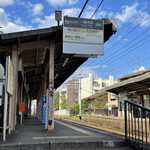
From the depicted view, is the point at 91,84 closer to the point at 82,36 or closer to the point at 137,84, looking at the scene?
the point at 137,84

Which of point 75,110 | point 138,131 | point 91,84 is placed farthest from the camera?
point 91,84

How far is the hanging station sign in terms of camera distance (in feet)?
30.2

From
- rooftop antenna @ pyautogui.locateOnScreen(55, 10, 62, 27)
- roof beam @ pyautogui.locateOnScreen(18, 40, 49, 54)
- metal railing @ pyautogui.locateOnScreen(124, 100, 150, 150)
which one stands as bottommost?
metal railing @ pyautogui.locateOnScreen(124, 100, 150, 150)

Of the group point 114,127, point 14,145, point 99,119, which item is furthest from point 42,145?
point 99,119

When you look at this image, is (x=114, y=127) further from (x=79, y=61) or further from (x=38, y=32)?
(x=38, y=32)

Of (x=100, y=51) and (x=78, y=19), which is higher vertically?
(x=78, y=19)

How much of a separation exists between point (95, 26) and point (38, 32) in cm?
258

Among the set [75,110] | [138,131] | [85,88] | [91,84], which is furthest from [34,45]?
[85,88]

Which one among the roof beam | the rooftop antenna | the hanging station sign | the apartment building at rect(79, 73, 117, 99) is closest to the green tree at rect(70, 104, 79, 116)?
the apartment building at rect(79, 73, 117, 99)

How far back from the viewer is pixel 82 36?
30.7 ft

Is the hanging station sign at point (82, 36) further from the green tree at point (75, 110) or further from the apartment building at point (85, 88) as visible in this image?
the apartment building at point (85, 88)

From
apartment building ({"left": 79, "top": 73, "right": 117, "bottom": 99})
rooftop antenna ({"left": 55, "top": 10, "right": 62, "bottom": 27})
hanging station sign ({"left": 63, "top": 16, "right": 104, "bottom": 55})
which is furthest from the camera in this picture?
apartment building ({"left": 79, "top": 73, "right": 117, "bottom": 99})

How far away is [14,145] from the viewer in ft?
17.9

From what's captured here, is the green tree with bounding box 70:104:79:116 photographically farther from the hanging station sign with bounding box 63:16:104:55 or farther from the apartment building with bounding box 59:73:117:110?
the hanging station sign with bounding box 63:16:104:55
